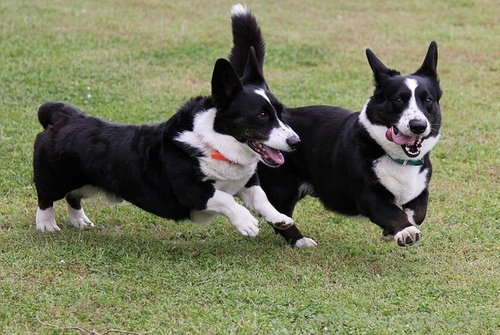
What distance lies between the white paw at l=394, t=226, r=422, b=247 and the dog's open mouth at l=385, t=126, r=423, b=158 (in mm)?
496

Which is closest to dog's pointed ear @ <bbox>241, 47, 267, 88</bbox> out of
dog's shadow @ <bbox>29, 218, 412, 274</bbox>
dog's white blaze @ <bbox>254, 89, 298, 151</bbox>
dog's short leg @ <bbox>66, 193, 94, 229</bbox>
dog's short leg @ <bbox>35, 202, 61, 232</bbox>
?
dog's white blaze @ <bbox>254, 89, 298, 151</bbox>

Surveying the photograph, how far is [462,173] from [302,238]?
2.34 m

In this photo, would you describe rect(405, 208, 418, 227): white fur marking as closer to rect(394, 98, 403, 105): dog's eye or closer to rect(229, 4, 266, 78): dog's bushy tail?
rect(394, 98, 403, 105): dog's eye

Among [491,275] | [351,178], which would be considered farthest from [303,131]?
[491,275]

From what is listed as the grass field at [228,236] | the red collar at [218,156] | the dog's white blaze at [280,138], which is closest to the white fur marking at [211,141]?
the red collar at [218,156]

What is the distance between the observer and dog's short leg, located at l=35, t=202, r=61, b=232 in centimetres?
665

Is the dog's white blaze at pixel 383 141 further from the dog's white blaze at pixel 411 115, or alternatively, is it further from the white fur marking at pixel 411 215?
the white fur marking at pixel 411 215

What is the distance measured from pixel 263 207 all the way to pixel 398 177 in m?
0.91

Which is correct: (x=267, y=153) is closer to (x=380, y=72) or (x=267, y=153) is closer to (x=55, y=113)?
(x=380, y=72)

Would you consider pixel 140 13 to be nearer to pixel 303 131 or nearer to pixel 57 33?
pixel 57 33

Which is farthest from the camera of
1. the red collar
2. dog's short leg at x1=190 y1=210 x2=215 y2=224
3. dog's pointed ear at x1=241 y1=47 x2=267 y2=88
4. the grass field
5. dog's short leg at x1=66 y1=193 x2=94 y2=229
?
dog's short leg at x1=66 y1=193 x2=94 y2=229

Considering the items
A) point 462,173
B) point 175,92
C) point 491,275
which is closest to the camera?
point 491,275

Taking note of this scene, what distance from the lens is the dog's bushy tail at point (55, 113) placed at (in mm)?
6676

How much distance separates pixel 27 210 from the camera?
7.13m
